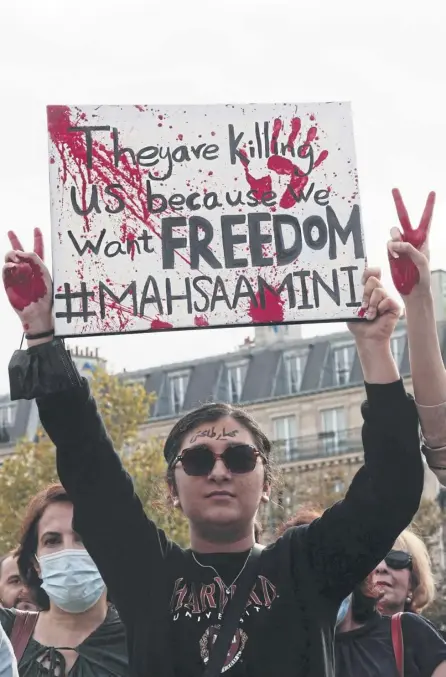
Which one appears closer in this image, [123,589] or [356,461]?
[123,589]

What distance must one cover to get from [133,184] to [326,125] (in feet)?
2.22

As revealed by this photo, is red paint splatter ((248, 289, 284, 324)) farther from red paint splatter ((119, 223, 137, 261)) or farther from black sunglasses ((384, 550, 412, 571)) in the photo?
black sunglasses ((384, 550, 412, 571))

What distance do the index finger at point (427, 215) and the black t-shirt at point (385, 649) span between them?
6.49 ft

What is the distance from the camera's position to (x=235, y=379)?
227 feet

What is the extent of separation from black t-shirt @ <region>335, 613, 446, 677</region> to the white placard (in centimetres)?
181

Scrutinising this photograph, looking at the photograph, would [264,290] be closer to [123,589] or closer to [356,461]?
[123,589]

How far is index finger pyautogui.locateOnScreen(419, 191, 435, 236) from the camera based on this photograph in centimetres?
552

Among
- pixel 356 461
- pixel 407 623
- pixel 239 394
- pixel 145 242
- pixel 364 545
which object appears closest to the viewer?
pixel 364 545

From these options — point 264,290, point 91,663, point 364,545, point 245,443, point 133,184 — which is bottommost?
point 91,663

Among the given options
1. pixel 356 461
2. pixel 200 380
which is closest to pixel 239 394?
pixel 200 380

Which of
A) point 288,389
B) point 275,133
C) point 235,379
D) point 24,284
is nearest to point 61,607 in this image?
point 24,284

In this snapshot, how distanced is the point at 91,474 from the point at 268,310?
0.78 meters

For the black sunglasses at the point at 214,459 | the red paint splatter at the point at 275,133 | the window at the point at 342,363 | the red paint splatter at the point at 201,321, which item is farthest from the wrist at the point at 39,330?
the window at the point at 342,363

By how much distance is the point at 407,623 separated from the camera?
689 cm
